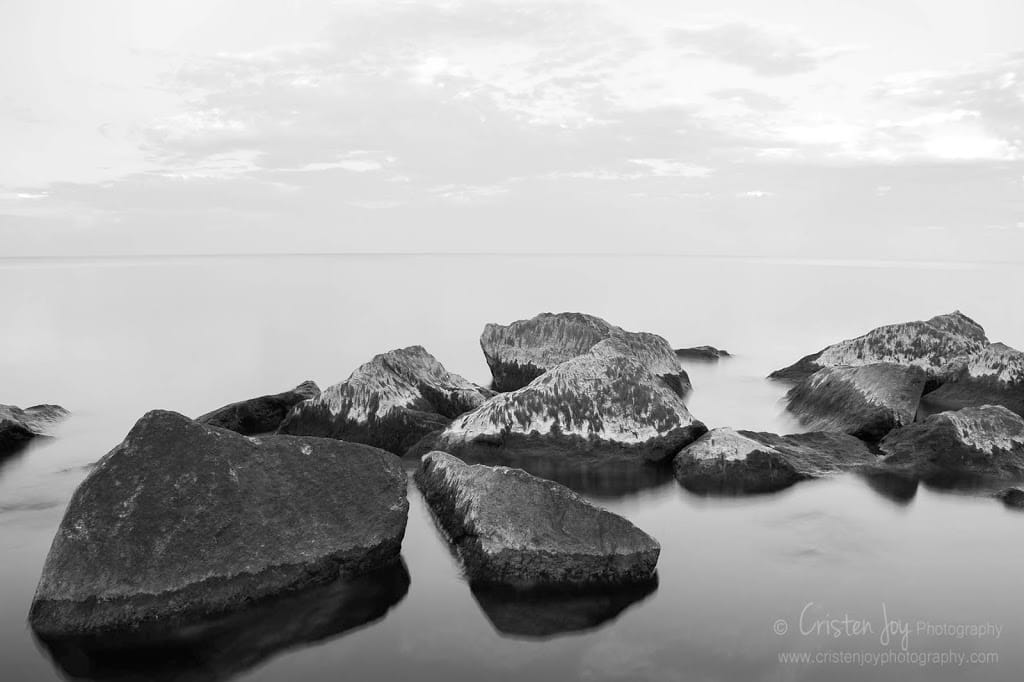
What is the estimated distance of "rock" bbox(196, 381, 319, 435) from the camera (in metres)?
12.4

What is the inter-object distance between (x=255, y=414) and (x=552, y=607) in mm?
7457

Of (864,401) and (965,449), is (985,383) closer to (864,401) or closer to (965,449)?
(864,401)

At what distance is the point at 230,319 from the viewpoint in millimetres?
33281

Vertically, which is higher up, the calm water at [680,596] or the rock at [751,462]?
the rock at [751,462]

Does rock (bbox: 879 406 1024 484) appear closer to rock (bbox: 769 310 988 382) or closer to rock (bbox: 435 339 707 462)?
rock (bbox: 435 339 707 462)

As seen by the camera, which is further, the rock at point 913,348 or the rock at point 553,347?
the rock at point 553,347

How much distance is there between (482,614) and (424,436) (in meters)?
5.14

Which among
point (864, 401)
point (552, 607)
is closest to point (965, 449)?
point (864, 401)

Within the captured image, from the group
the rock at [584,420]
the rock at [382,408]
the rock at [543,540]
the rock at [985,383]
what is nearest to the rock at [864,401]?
the rock at [985,383]

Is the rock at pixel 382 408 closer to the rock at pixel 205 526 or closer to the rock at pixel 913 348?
the rock at pixel 205 526

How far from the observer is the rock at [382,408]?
38.5 feet

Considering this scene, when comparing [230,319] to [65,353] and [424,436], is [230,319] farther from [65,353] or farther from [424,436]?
[424,436]

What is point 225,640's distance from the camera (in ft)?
20.5

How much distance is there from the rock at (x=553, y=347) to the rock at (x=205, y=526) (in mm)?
8653
